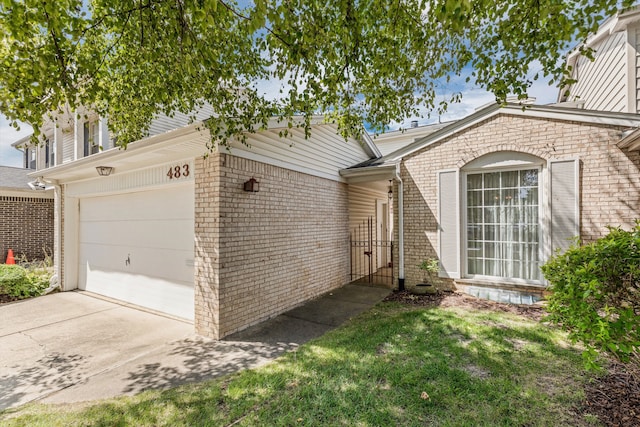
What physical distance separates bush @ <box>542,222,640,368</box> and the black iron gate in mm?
5442

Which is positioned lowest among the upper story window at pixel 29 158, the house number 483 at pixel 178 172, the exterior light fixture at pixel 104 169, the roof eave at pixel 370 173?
the house number 483 at pixel 178 172

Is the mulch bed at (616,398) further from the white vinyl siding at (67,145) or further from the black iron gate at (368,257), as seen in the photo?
the white vinyl siding at (67,145)

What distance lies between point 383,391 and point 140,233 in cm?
592

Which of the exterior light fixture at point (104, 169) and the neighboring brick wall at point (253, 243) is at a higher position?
the exterior light fixture at point (104, 169)

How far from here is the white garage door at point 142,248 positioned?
5.63m

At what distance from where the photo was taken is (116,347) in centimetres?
459

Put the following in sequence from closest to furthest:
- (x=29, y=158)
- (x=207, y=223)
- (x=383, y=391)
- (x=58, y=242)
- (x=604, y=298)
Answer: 1. (x=604, y=298)
2. (x=383, y=391)
3. (x=207, y=223)
4. (x=58, y=242)
5. (x=29, y=158)

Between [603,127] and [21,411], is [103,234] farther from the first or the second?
[603,127]

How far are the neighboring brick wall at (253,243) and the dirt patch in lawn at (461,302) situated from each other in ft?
6.75

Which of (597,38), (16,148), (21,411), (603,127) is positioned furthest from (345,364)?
(16,148)

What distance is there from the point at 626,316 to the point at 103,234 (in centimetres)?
966

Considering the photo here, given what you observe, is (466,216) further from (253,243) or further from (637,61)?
(253,243)

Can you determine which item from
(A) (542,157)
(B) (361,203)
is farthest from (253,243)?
(A) (542,157)

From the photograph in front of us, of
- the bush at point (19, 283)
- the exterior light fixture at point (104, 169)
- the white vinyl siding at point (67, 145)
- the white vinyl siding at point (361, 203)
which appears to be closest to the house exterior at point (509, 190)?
the white vinyl siding at point (361, 203)
